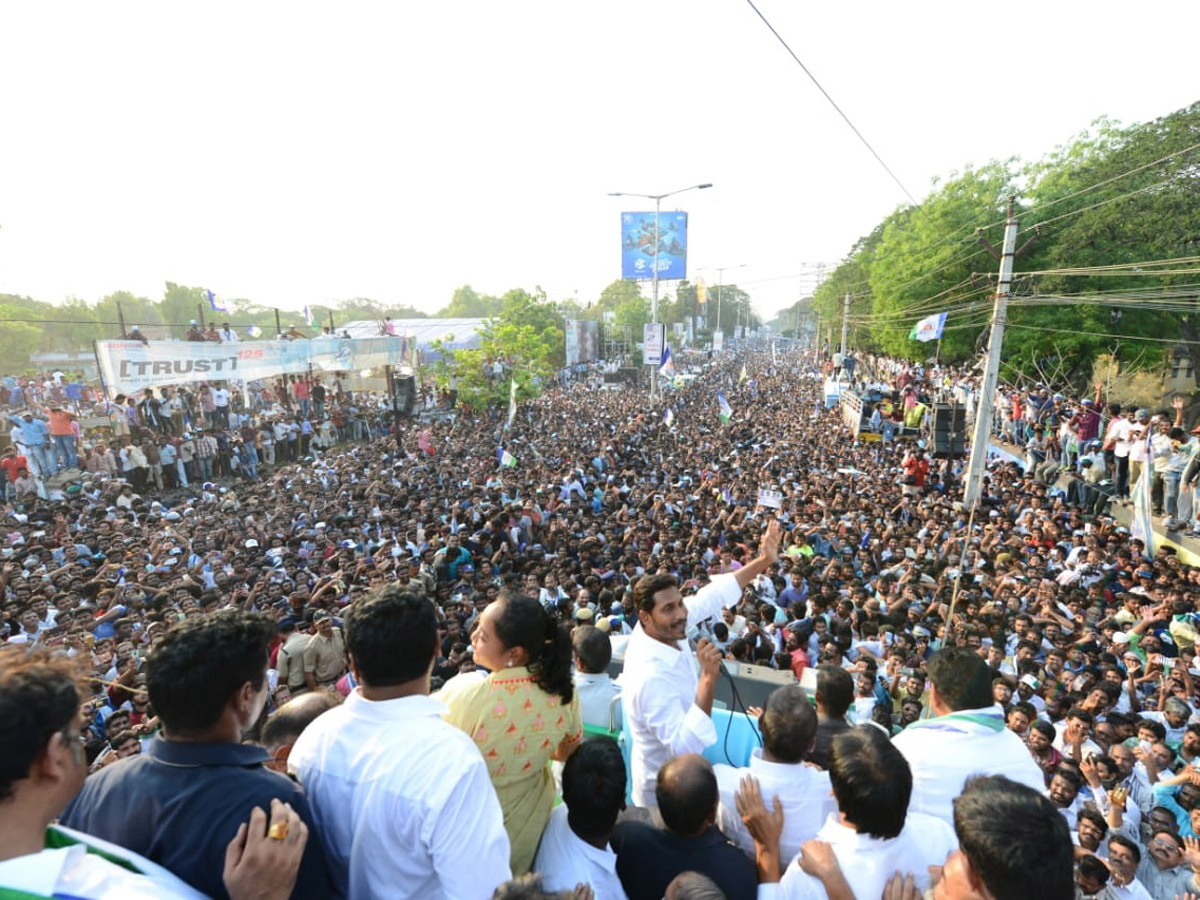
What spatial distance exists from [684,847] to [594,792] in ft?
1.14

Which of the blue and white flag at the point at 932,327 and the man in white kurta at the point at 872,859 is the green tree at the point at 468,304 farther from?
the man in white kurta at the point at 872,859

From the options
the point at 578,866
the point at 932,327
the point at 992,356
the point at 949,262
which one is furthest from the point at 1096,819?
the point at 949,262

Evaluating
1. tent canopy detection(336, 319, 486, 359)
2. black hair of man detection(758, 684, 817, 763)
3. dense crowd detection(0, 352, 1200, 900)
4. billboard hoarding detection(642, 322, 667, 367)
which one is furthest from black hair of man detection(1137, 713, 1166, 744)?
tent canopy detection(336, 319, 486, 359)

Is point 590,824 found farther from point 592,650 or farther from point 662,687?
point 592,650

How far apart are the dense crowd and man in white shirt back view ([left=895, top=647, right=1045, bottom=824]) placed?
0.03ft

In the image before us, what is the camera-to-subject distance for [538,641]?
2104 mm

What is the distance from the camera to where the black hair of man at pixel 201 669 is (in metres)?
1.42

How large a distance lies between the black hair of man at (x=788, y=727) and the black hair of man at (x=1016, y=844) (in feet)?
1.97

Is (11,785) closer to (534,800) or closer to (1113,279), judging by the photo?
(534,800)

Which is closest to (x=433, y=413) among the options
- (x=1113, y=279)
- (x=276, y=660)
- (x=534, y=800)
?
(x=276, y=660)

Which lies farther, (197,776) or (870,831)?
(870,831)

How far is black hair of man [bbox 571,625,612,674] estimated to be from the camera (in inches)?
130

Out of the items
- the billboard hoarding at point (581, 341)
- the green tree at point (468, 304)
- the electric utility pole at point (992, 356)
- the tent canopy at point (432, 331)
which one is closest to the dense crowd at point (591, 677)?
the electric utility pole at point (992, 356)

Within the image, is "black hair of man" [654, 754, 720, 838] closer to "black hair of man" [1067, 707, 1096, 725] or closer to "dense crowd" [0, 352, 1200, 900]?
"dense crowd" [0, 352, 1200, 900]
